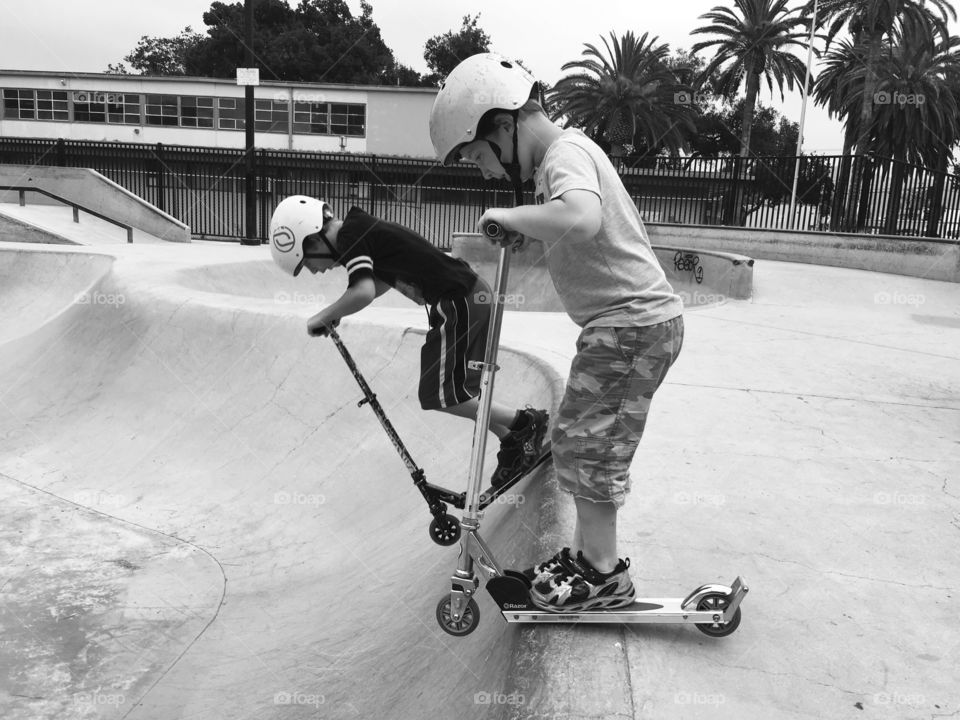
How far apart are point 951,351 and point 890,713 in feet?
21.4

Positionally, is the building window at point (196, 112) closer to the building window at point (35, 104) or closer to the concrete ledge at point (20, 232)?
the building window at point (35, 104)

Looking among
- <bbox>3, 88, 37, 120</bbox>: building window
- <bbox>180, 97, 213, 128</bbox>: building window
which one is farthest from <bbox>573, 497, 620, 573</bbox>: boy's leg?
<bbox>3, 88, 37, 120</bbox>: building window

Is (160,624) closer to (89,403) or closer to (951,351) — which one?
(89,403)

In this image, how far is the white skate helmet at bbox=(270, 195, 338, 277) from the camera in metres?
3.66

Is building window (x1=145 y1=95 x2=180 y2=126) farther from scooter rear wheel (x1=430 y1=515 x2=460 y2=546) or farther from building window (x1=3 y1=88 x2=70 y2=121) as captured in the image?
scooter rear wheel (x1=430 y1=515 x2=460 y2=546)

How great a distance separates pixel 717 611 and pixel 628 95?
159ft

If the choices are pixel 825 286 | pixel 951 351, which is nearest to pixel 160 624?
pixel 951 351

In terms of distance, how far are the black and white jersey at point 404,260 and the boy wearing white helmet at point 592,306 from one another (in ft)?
4.18

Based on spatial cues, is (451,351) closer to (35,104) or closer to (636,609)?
(636,609)

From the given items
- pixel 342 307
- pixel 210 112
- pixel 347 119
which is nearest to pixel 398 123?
pixel 347 119

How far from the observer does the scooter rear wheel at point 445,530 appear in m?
3.54

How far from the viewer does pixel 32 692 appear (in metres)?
3.88

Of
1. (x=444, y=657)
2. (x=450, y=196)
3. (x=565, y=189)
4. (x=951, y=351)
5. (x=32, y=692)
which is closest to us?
(x=565, y=189)

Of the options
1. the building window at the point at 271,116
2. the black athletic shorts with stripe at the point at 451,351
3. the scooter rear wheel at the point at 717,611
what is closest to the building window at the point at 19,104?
the building window at the point at 271,116
